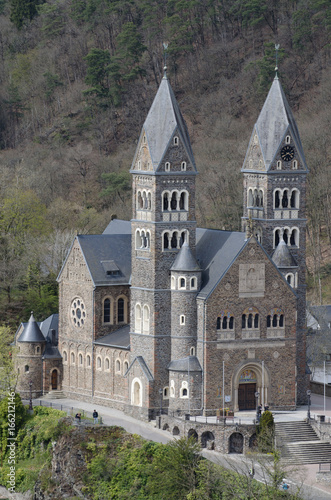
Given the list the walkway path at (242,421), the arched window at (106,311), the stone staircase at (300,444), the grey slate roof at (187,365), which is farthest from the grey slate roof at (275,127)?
the stone staircase at (300,444)

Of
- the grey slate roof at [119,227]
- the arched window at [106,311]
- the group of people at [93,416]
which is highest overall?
the grey slate roof at [119,227]

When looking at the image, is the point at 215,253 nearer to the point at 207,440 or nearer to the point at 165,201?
the point at 165,201

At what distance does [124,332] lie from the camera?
10650cm

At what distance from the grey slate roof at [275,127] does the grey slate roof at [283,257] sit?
17.3 ft

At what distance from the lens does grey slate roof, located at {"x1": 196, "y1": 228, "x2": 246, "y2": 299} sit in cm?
9888

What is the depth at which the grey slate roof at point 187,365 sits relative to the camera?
98500 millimetres

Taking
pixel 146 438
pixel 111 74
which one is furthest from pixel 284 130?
pixel 111 74

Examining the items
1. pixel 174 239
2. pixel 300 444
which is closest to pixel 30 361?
pixel 174 239

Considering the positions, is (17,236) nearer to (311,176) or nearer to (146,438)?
(311,176)

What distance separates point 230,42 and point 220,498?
105m

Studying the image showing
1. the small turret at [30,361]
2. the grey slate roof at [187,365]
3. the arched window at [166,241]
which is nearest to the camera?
the grey slate roof at [187,365]

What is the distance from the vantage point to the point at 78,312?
10838 centimetres

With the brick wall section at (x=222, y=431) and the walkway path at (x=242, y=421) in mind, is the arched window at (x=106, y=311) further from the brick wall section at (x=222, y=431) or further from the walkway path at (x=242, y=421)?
the brick wall section at (x=222, y=431)

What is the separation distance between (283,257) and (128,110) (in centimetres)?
8503
